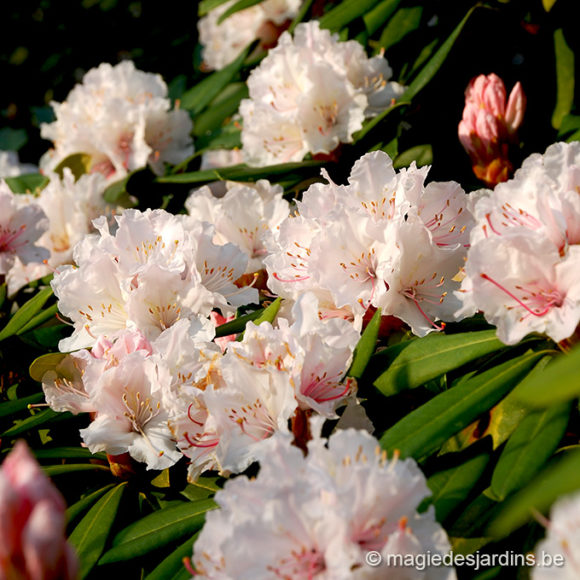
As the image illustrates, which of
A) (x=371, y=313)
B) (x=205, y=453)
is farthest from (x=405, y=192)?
(x=205, y=453)

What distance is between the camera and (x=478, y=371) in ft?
4.49

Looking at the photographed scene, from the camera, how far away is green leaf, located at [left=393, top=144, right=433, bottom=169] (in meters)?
1.89

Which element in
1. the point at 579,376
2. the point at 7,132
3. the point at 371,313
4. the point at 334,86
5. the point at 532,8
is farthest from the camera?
the point at 7,132

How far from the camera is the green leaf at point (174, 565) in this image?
1188 millimetres

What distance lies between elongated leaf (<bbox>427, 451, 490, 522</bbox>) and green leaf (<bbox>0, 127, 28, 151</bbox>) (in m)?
3.00

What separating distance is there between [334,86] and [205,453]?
3.49 feet

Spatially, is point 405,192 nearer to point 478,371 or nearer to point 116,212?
point 478,371

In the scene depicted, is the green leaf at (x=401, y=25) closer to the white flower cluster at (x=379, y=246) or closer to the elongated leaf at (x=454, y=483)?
A: the white flower cluster at (x=379, y=246)

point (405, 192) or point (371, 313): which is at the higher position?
point (405, 192)

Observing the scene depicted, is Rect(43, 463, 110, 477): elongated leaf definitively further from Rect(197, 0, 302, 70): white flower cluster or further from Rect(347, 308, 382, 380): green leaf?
Rect(197, 0, 302, 70): white flower cluster

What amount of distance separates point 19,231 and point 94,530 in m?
1.01

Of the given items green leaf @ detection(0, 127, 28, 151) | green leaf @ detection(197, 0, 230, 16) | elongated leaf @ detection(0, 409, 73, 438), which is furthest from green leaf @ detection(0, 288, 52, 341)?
green leaf @ detection(0, 127, 28, 151)

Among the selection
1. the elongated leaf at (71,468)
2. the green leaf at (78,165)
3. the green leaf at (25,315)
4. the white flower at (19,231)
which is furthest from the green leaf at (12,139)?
the elongated leaf at (71,468)

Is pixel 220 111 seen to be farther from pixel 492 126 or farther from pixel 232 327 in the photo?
pixel 232 327
